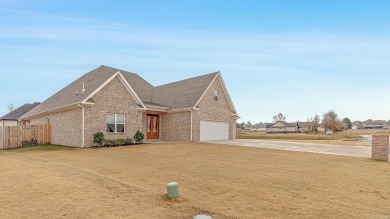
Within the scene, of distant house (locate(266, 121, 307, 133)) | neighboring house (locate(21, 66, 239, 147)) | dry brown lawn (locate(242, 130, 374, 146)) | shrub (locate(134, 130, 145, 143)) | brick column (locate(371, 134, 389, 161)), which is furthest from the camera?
distant house (locate(266, 121, 307, 133))

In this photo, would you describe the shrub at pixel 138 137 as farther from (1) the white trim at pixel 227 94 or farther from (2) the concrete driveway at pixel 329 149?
(1) the white trim at pixel 227 94

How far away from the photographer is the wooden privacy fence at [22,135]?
75.0ft

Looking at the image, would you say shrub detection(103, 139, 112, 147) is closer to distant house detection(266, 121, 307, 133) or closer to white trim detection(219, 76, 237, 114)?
white trim detection(219, 76, 237, 114)

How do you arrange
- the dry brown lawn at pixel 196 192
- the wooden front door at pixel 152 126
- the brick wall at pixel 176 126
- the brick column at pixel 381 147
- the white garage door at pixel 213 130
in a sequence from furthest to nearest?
the white garage door at pixel 213 130, the wooden front door at pixel 152 126, the brick wall at pixel 176 126, the brick column at pixel 381 147, the dry brown lawn at pixel 196 192

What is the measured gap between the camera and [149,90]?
32.9 metres

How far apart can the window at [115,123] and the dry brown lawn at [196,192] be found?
1058cm

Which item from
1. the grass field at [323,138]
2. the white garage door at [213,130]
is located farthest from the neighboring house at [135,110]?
the grass field at [323,138]

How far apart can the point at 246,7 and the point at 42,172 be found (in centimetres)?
1462

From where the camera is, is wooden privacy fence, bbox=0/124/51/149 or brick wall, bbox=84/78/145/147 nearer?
brick wall, bbox=84/78/145/147

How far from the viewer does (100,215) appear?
17.8 ft

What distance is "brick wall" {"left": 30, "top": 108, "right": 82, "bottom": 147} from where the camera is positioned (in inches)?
800

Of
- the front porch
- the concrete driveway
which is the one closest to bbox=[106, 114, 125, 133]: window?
the front porch

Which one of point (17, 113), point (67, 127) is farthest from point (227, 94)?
point (17, 113)

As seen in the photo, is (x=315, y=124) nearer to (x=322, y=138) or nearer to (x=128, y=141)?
(x=322, y=138)
